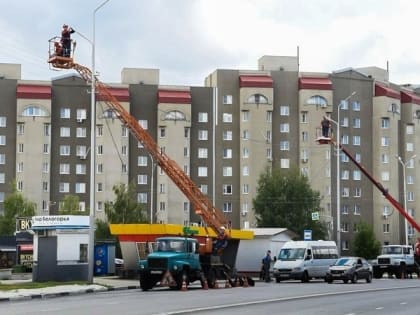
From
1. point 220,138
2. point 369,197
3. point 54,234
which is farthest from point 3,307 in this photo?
point 369,197

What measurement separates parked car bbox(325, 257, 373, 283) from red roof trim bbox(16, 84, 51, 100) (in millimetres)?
58236

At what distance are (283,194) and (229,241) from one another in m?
45.3

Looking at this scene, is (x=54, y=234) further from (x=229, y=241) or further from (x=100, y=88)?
(x=100, y=88)

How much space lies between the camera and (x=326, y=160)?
10244 centimetres

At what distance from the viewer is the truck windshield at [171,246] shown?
3722 centimetres

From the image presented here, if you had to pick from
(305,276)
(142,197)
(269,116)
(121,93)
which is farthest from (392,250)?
(121,93)

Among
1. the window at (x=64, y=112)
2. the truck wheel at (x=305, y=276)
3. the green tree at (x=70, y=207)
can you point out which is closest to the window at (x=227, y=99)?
the window at (x=64, y=112)

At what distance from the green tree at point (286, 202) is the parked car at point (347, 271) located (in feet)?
149

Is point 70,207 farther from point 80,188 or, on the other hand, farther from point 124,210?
point 80,188

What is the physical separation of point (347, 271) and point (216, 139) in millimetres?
58055

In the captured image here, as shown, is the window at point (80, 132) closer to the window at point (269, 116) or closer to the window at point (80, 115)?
the window at point (80, 115)

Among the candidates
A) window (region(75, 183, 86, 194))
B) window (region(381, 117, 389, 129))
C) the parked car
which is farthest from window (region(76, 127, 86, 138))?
the parked car

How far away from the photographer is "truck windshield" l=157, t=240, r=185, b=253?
37.2 m

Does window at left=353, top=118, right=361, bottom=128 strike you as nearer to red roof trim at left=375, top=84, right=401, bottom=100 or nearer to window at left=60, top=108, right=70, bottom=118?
red roof trim at left=375, top=84, right=401, bottom=100
